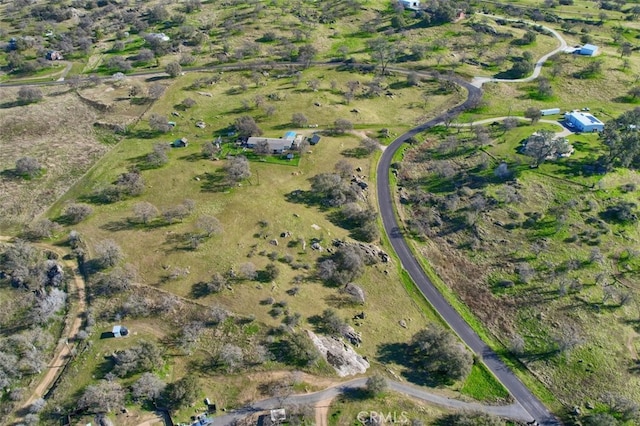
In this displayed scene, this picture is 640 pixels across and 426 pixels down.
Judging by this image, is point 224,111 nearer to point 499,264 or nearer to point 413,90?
point 413,90

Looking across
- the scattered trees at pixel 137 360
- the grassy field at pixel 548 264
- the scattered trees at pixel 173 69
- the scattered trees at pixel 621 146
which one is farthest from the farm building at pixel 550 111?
the scattered trees at pixel 137 360

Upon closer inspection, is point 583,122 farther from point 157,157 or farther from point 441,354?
point 157,157

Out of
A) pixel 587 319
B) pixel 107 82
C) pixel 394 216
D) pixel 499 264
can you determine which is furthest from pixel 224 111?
Result: pixel 587 319

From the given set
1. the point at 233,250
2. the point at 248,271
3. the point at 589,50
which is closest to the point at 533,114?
the point at 589,50

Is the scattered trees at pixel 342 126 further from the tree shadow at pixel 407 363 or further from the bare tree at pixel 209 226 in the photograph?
the tree shadow at pixel 407 363

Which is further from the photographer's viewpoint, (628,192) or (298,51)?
(298,51)

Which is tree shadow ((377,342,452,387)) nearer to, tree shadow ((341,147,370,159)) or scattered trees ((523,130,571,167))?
tree shadow ((341,147,370,159))

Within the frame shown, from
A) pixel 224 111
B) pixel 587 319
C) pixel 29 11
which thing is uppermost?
pixel 29 11
